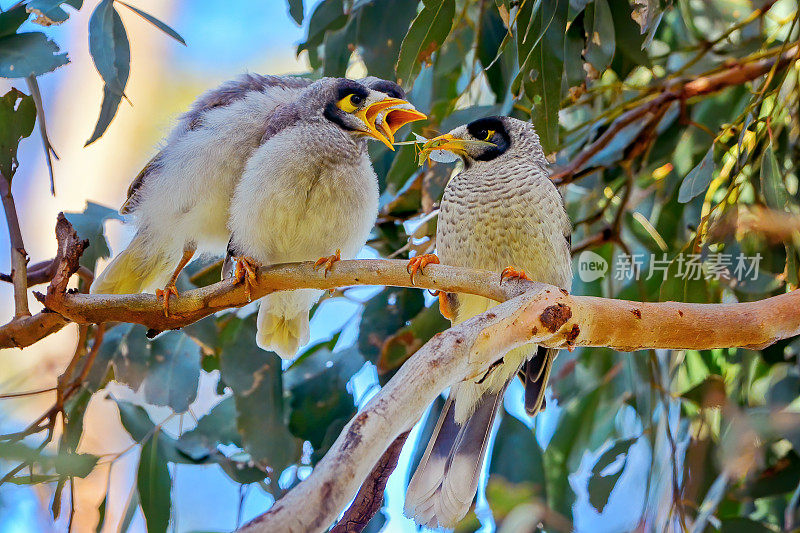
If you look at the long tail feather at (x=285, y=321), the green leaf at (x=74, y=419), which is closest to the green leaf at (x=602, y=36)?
the long tail feather at (x=285, y=321)

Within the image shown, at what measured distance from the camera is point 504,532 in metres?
1.74

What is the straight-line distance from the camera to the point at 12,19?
1.53 metres

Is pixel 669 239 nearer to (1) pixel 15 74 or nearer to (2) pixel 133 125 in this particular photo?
(1) pixel 15 74

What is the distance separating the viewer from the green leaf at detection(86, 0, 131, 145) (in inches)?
57.4

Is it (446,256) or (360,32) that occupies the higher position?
(360,32)

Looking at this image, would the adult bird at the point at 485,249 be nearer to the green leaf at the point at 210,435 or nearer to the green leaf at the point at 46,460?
the green leaf at the point at 210,435

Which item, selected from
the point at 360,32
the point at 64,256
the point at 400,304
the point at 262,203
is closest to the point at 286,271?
the point at 262,203

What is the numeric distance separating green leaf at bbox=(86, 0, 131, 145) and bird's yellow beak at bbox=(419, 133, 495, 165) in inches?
21.6

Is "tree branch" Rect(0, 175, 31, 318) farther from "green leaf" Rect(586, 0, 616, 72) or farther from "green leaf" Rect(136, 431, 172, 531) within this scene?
"green leaf" Rect(586, 0, 616, 72)

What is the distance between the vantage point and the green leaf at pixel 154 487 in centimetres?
181

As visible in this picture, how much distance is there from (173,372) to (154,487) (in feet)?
0.81

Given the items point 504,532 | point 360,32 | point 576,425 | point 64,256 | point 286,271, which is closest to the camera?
point 64,256

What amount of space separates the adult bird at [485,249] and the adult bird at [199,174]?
180 mm

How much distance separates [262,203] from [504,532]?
842mm
